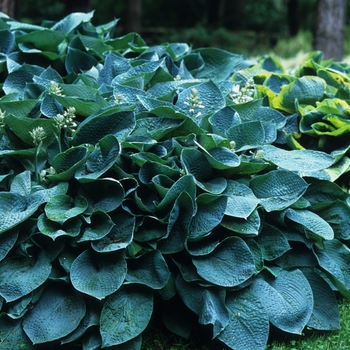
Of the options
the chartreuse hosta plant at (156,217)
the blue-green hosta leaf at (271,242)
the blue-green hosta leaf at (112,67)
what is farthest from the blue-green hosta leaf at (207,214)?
the blue-green hosta leaf at (112,67)

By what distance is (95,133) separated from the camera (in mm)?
3354

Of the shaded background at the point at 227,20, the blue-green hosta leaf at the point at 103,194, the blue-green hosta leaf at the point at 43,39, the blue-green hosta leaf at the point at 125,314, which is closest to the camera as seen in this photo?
the blue-green hosta leaf at the point at 125,314

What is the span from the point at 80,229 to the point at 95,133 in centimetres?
62

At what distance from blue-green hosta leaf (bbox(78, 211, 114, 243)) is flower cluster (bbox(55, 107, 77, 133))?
562 mm

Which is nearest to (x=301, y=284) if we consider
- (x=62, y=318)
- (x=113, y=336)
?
(x=113, y=336)

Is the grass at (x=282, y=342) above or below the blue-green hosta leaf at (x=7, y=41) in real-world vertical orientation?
below

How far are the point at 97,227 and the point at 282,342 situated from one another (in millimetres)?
1192

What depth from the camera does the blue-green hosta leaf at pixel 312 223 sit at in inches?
132

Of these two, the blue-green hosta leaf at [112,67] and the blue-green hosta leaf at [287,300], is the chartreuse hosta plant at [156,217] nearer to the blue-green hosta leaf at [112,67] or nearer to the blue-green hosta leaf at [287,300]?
the blue-green hosta leaf at [287,300]

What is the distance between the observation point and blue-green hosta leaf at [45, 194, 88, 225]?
9.66ft

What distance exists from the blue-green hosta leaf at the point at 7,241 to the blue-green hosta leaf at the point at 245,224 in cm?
110

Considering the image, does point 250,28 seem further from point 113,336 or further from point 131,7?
point 113,336

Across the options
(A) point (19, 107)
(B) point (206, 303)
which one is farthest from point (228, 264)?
(A) point (19, 107)

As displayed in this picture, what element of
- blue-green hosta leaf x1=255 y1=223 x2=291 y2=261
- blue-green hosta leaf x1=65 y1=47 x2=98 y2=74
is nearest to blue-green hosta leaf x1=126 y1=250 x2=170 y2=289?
blue-green hosta leaf x1=255 y1=223 x2=291 y2=261
